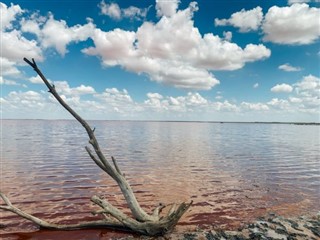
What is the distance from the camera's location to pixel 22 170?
26.5 metres

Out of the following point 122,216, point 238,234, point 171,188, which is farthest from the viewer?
point 171,188

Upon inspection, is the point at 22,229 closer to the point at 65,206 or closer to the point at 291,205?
the point at 65,206

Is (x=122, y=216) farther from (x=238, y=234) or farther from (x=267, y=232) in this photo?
(x=267, y=232)

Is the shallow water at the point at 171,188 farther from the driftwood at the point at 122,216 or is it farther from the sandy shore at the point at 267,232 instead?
the sandy shore at the point at 267,232

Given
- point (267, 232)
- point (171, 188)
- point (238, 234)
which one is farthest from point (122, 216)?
point (171, 188)

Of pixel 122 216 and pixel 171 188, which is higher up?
pixel 122 216

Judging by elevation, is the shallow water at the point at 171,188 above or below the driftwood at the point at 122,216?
below

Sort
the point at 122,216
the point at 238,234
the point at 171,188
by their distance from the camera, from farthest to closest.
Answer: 1. the point at 171,188
2. the point at 122,216
3. the point at 238,234

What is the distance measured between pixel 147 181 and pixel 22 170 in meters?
11.8

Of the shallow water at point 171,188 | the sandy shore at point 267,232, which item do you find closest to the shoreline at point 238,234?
the sandy shore at point 267,232

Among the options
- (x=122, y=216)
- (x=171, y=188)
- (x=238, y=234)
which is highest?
(x=122, y=216)

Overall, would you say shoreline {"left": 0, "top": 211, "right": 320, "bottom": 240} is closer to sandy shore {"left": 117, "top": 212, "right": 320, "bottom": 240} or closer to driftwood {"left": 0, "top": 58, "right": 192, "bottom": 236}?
sandy shore {"left": 117, "top": 212, "right": 320, "bottom": 240}

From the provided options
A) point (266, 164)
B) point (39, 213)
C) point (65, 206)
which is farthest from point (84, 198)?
point (266, 164)

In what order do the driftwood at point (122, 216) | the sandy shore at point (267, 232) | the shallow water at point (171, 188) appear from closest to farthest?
the sandy shore at point (267, 232) → the driftwood at point (122, 216) → the shallow water at point (171, 188)
